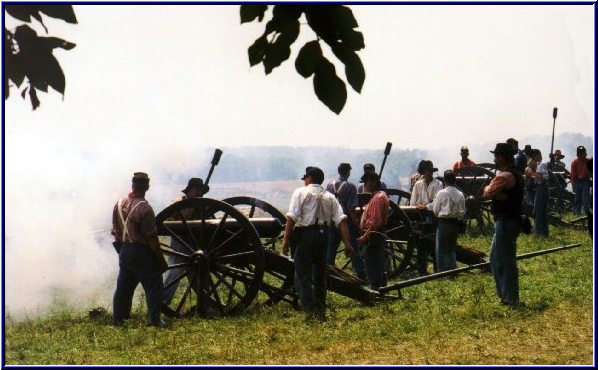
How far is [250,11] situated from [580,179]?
1250 cm

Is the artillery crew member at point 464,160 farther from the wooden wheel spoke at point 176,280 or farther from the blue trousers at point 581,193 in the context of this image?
the wooden wheel spoke at point 176,280

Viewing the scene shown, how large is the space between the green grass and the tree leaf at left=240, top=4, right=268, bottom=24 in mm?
3729

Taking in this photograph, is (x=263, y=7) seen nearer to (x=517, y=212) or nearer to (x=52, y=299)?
(x=517, y=212)

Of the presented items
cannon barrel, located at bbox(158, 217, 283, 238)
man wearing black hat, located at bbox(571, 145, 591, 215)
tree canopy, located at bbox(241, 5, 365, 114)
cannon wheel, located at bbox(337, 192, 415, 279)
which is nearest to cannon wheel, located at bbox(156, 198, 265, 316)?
cannon barrel, located at bbox(158, 217, 283, 238)

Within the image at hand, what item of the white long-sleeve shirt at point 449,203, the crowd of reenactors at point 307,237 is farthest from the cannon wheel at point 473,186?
the crowd of reenactors at point 307,237

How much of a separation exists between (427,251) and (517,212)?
3673 millimetres

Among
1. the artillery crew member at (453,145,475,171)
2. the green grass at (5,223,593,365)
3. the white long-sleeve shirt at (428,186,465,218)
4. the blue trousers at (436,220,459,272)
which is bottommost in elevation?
the green grass at (5,223,593,365)

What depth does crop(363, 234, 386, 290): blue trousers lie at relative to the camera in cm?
906

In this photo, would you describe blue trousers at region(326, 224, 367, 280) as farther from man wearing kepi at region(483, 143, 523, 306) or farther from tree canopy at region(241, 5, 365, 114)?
tree canopy at region(241, 5, 365, 114)

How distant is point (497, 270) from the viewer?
773 centimetres

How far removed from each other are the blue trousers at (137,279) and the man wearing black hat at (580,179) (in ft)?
27.6

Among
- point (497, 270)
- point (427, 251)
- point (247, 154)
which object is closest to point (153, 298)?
point (497, 270)

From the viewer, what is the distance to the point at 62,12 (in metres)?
2.77

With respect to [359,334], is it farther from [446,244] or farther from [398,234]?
[398,234]
